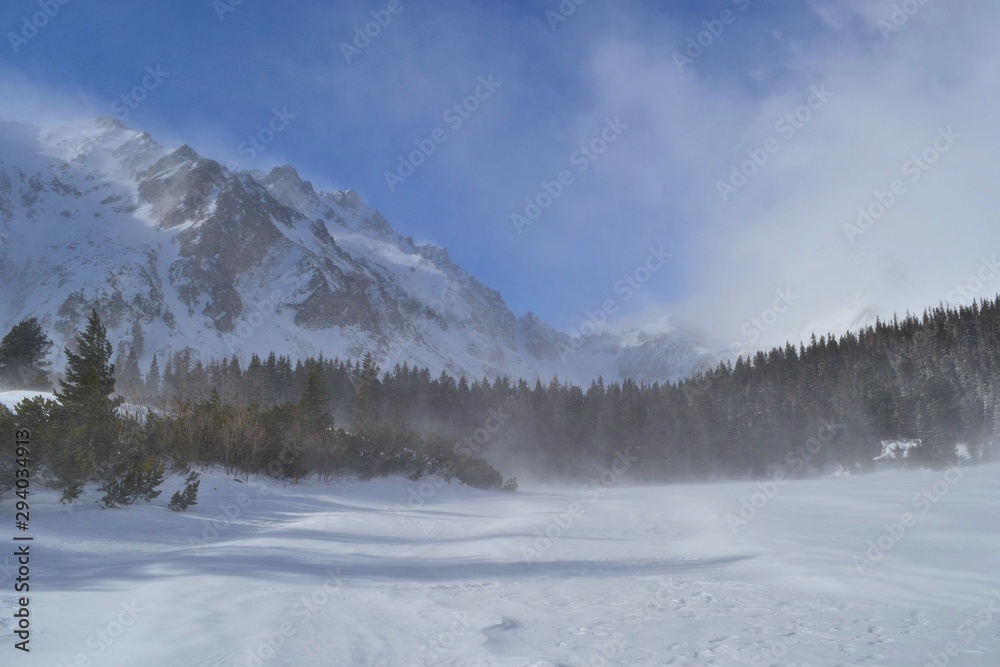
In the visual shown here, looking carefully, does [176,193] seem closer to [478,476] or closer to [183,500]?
[478,476]

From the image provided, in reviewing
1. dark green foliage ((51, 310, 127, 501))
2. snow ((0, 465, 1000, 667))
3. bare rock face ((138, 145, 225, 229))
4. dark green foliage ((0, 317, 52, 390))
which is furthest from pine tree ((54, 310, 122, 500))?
bare rock face ((138, 145, 225, 229))

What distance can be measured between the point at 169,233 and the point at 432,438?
559ft

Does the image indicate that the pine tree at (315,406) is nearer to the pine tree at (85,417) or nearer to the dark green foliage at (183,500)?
the dark green foliage at (183,500)

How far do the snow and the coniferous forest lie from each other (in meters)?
2.22

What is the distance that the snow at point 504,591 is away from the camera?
5531 millimetres

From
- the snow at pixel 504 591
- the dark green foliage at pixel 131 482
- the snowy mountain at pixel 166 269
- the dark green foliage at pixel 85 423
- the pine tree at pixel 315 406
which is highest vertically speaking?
the snowy mountain at pixel 166 269

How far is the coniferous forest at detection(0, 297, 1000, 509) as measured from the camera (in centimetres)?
1505

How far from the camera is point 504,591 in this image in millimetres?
8500

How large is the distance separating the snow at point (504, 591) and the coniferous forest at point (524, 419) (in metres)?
2.22

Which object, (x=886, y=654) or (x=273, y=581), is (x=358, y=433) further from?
(x=886, y=654)

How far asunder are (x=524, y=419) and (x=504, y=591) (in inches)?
2491

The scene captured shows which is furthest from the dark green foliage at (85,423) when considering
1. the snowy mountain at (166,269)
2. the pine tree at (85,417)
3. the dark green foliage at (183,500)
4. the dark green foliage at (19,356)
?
the snowy mountain at (166,269)

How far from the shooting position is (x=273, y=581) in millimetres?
8461

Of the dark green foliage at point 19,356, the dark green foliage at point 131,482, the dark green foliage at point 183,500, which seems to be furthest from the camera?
the dark green foliage at point 19,356
